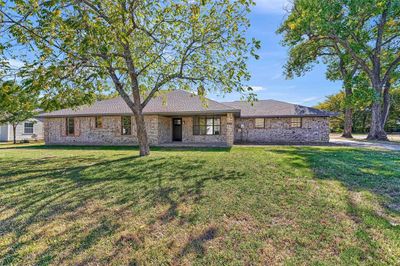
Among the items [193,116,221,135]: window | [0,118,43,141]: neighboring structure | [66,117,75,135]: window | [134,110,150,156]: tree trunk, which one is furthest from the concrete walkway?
[0,118,43,141]: neighboring structure

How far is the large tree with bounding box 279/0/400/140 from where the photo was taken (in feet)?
51.5

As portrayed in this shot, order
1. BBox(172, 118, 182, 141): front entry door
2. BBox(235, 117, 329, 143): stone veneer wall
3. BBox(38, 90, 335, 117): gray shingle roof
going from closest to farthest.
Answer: BBox(38, 90, 335, 117): gray shingle roof, BBox(235, 117, 329, 143): stone veneer wall, BBox(172, 118, 182, 141): front entry door

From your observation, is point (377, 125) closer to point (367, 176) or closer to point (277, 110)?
point (277, 110)

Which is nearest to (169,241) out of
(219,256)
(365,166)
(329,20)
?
(219,256)

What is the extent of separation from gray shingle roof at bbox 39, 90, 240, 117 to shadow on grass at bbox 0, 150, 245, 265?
22.9 ft

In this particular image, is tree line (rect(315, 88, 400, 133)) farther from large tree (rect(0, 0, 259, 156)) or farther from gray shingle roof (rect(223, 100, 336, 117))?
large tree (rect(0, 0, 259, 156))

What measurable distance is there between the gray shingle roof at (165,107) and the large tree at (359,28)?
1001 centimetres

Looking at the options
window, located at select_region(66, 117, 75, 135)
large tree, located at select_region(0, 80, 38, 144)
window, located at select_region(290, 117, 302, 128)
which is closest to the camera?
large tree, located at select_region(0, 80, 38, 144)

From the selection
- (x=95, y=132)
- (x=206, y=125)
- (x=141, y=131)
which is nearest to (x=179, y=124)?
(x=206, y=125)

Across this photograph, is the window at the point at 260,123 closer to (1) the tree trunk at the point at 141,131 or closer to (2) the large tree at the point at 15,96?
(1) the tree trunk at the point at 141,131

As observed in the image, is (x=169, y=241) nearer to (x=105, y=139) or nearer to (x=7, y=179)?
(x=7, y=179)

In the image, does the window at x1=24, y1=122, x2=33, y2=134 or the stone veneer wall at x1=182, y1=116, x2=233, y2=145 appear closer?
the stone veneer wall at x1=182, y1=116, x2=233, y2=145

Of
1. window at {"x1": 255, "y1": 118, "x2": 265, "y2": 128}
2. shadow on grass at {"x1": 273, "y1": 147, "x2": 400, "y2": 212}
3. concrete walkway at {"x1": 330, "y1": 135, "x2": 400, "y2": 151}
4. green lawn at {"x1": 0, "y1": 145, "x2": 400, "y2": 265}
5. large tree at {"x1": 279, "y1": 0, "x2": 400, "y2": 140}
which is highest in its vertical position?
large tree at {"x1": 279, "y1": 0, "x2": 400, "y2": 140}

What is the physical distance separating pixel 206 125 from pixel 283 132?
6453 millimetres
